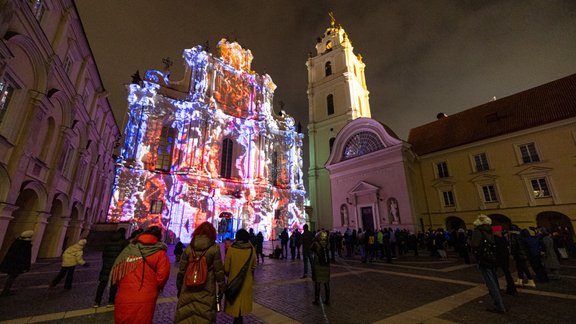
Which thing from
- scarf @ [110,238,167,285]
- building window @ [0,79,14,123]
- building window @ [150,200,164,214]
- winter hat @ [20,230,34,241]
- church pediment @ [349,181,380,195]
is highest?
building window @ [0,79,14,123]

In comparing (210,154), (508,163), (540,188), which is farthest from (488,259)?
(210,154)

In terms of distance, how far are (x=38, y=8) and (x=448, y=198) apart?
28.7 meters

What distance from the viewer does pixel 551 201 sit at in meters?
16.4

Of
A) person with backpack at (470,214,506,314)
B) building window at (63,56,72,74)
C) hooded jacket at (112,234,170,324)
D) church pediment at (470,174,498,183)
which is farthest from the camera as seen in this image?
church pediment at (470,174,498,183)

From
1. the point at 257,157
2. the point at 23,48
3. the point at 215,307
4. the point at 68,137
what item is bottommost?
the point at 215,307

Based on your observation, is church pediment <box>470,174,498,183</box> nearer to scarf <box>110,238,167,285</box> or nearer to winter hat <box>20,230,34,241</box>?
scarf <box>110,238,167,285</box>

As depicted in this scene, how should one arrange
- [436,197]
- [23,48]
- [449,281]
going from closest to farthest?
[449,281] → [23,48] → [436,197]

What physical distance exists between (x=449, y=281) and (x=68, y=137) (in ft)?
57.8

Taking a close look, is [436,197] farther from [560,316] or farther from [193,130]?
[193,130]

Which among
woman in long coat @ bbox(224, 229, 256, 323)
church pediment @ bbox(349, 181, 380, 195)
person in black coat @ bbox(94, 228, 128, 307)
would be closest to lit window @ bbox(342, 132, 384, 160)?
church pediment @ bbox(349, 181, 380, 195)

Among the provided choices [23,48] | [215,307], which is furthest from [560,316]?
[23,48]

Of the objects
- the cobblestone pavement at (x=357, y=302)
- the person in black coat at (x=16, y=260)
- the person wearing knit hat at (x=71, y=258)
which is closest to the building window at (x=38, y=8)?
the person in black coat at (x=16, y=260)

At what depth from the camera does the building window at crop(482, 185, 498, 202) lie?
1909cm

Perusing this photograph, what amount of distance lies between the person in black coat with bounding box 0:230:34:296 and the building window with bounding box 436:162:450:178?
2647cm
